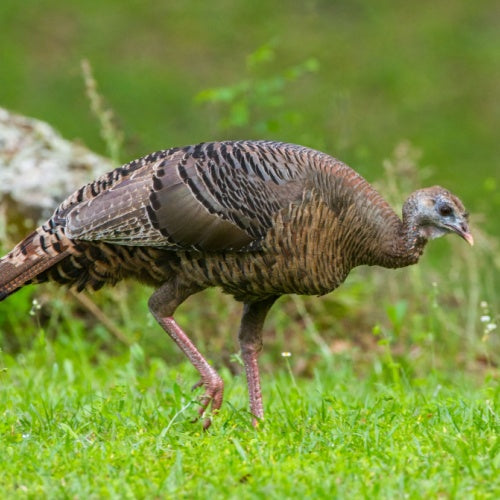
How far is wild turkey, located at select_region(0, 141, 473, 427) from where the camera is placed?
5.80m

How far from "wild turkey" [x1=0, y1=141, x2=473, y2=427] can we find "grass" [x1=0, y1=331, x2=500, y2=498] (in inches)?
16.4

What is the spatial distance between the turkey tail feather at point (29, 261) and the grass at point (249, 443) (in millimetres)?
678

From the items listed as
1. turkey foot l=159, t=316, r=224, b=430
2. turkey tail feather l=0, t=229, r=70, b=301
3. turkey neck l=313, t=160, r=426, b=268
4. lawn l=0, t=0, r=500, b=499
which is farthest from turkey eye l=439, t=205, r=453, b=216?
turkey tail feather l=0, t=229, r=70, b=301

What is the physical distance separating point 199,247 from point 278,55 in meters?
11.3

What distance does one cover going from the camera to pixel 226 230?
5801 millimetres

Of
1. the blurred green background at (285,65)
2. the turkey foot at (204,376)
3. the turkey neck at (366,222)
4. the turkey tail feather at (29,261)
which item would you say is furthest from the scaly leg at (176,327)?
the blurred green background at (285,65)

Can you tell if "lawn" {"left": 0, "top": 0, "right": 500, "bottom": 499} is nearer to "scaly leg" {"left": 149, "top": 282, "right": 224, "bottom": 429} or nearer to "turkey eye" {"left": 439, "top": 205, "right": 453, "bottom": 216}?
"scaly leg" {"left": 149, "top": 282, "right": 224, "bottom": 429}

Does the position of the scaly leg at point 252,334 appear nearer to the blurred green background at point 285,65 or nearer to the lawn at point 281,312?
the lawn at point 281,312

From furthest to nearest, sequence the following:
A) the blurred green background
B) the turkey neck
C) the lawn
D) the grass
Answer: the blurred green background < the turkey neck < the lawn < the grass

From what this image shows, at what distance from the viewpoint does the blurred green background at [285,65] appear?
14891 mm

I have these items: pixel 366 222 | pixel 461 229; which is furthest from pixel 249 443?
pixel 461 229

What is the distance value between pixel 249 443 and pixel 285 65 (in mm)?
11908

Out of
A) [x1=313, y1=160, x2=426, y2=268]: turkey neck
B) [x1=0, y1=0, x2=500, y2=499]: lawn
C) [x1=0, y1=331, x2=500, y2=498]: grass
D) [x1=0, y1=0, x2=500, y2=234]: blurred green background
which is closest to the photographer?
[x1=0, y1=331, x2=500, y2=498]: grass

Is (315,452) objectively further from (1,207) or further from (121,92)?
(121,92)
